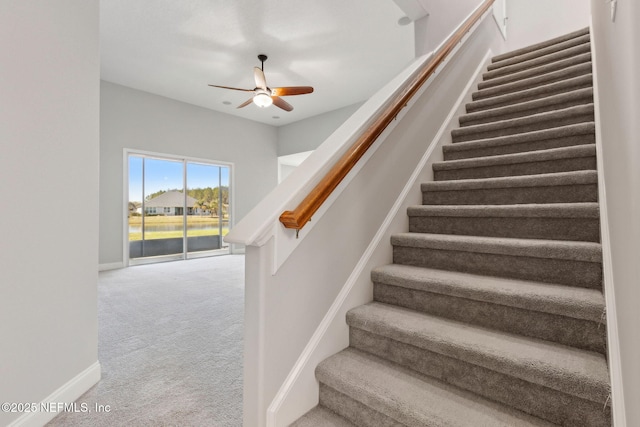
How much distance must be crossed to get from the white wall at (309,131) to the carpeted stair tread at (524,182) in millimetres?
4674

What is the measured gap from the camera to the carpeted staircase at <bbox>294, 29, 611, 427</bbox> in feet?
3.51

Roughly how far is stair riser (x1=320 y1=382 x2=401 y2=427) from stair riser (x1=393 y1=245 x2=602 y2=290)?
86 cm

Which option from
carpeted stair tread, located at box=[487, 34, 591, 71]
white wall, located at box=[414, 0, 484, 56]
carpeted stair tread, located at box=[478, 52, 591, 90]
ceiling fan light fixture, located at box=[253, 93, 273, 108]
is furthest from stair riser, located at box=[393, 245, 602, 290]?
carpeted stair tread, located at box=[487, 34, 591, 71]

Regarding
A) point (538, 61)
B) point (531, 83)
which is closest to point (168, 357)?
point (531, 83)

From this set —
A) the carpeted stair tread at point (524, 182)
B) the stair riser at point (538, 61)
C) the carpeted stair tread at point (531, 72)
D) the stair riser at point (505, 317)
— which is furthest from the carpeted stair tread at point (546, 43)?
the stair riser at point (505, 317)

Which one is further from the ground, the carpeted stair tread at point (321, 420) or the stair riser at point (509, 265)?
the stair riser at point (509, 265)

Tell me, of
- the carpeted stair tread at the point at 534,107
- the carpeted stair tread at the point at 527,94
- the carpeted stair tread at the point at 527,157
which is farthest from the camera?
the carpeted stair tread at the point at 527,94

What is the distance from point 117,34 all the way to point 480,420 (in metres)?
5.00

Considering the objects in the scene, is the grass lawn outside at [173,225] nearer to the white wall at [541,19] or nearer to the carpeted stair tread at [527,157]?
the carpeted stair tread at [527,157]

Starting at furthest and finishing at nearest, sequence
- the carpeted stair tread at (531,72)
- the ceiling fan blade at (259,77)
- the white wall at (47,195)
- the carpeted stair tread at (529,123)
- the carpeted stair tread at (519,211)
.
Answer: the ceiling fan blade at (259,77) < the carpeted stair tread at (531,72) < the carpeted stair tread at (529,123) < the carpeted stair tread at (519,211) < the white wall at (47,195)

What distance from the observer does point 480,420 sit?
1.04m

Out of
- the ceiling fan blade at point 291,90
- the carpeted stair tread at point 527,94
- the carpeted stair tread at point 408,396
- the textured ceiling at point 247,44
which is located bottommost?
the carpeted stair tread at point 408,396

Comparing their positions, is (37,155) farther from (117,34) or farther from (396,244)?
(117,34)

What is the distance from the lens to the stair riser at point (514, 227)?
1491 mm
